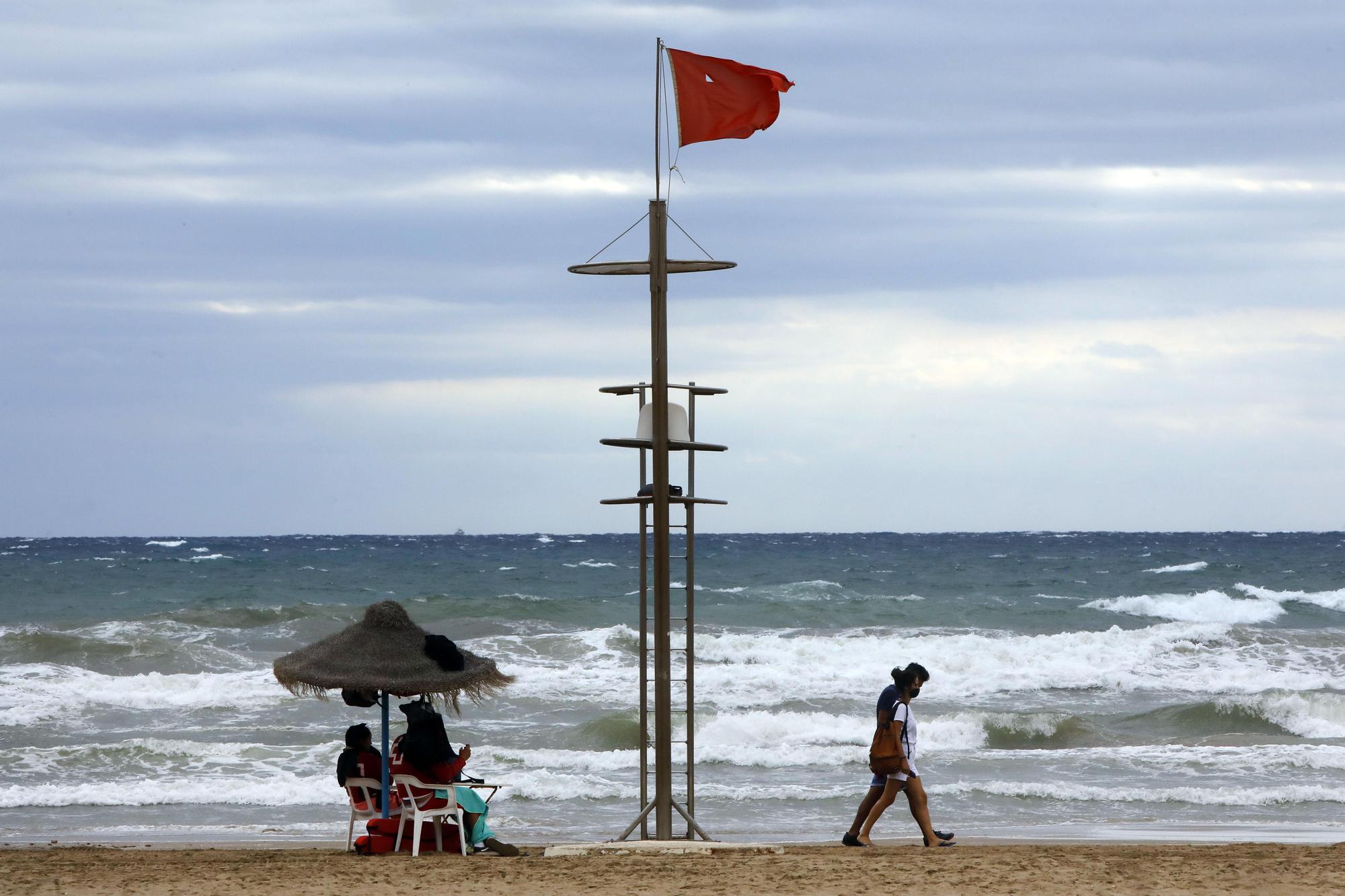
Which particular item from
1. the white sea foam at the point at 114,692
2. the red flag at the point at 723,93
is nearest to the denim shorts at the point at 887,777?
the red flag at the point at 723,93

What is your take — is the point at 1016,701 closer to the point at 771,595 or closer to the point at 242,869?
the point at 242,869

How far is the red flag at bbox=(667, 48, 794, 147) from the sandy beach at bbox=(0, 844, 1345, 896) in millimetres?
4340

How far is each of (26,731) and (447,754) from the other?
9342mm

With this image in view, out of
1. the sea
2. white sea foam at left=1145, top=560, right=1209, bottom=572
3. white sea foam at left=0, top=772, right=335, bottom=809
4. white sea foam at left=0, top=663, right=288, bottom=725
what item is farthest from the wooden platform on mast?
white sea foam at left=1145, top=560, right=1209, bottom=572

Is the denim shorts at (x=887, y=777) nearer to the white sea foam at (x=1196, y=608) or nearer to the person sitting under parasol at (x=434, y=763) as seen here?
the person sitting under parasol at (x=434, y=763)

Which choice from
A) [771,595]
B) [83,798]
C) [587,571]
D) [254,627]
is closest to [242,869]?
[83,798]

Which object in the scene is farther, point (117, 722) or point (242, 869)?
point (117, 722)

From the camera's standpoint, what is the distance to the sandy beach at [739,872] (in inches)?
303

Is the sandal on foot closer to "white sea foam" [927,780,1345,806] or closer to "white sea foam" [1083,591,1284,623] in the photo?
"white sea foam" [927,780,1345,806]

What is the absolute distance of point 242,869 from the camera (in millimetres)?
8586

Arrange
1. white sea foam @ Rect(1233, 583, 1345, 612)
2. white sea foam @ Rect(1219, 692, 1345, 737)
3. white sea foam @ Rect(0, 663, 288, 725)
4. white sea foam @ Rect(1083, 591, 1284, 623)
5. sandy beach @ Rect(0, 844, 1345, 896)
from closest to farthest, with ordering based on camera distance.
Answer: sandy beach @ Rect(0, 844, 1345, 896), white sea foam @ Rect(1219, 692, 1345, 737), white sea foam @ Rect(0, 663, 288, 725), white sea foam @ Rect(1083, 591, 1284, 623), white sea foam @ Rect(1233, 583, 1345, 612)

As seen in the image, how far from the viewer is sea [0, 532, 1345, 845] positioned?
11984 mm

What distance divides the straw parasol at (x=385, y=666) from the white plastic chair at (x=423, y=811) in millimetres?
150

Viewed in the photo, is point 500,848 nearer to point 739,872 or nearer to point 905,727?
point 739,872
